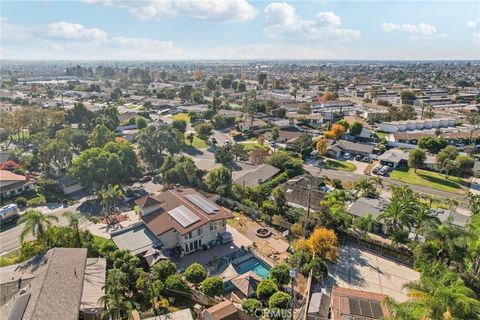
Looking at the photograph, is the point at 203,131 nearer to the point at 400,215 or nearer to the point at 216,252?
the point at 216,252

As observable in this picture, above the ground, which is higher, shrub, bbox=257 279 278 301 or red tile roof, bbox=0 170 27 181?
red tile roof, bbox=0 170 27 181

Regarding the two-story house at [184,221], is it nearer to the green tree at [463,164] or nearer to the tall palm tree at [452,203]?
the tall palm tree at [452,203]

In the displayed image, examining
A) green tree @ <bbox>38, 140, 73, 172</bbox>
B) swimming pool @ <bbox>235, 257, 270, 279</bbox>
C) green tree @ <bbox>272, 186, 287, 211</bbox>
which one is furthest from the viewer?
green tree @ <bbox>38, 140, 73, 172</bbox>

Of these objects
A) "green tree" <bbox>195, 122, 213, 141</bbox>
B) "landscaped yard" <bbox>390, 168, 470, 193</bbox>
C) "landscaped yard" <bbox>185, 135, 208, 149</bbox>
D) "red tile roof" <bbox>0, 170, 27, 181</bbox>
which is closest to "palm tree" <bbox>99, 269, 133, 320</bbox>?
"red tile roof" <bbox>0, 170, 27, 181</bbox>

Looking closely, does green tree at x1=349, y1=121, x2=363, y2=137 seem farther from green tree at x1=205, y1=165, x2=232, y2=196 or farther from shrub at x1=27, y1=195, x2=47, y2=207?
shrub at x1=27, y1=195, x2=47, y2=207

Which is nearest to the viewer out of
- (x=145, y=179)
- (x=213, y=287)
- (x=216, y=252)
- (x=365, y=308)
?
(x=365, y=308)

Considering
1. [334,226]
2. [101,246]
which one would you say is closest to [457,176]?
[334,226]

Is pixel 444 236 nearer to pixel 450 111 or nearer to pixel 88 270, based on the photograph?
pixel 88 270

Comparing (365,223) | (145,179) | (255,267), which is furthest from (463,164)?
(145,179)
